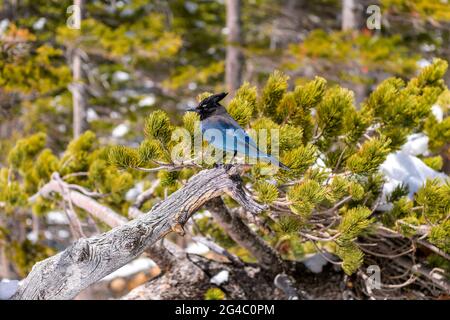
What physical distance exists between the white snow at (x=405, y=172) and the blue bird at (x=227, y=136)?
6.93 feet

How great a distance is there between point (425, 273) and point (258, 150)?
2479 millimetres

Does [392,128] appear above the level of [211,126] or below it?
below

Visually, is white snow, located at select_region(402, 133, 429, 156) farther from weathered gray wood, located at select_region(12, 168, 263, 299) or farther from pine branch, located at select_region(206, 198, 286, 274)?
weathered gray wood, located at select_region(12, 168, 263, 299)

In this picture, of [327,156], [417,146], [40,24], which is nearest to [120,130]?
[40,24]

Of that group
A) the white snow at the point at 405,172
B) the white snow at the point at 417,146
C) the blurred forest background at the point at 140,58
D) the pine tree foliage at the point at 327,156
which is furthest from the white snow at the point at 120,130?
the white snow at the point at 405,172

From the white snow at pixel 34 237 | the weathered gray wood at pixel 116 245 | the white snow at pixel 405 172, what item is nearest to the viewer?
the weathered gray wood at pixel 116 245

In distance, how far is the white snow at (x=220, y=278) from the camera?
5.23 meters

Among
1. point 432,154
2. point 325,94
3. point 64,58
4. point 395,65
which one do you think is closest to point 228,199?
point 325,94

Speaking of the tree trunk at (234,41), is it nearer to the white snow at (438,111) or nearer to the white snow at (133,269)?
the white snow at (133,269)

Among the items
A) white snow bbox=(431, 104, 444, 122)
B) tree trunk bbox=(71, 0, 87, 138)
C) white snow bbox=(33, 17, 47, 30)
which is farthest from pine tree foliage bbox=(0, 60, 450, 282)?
white snow bbox=(33, 17, 47, 30)

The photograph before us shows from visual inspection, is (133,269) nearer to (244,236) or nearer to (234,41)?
(234,41)

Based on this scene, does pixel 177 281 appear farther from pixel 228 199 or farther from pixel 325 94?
pixel 325 94

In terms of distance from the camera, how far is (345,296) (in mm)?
5176

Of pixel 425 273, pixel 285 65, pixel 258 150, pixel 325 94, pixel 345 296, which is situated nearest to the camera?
pixel 258 150
